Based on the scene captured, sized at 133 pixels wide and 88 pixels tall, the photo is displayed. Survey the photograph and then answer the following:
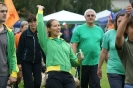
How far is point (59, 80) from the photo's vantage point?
638 cm

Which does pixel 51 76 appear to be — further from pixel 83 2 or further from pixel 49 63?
pixel 83 2

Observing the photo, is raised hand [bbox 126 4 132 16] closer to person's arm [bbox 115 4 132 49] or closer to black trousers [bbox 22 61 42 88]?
person's arm [bbox 115 4 132 49]

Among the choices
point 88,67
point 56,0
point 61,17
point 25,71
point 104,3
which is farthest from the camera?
point 104,3

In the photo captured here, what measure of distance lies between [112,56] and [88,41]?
169 cm

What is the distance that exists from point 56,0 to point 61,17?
1331 centimetres

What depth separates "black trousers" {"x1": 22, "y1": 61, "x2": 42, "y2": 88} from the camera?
30.9 ft

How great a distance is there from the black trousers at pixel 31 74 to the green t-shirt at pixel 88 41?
4.13ft

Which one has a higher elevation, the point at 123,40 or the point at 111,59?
the point at 123,40

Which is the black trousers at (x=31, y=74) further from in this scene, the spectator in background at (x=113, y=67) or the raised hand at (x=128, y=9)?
the raised hand at (x=128, y=9)

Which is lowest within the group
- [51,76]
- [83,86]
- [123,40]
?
[83,86]

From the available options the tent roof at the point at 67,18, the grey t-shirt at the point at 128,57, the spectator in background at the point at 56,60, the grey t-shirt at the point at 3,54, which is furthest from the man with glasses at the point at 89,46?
the tent roof at the point at 67,18

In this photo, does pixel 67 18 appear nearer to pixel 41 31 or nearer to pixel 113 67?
pixel 113 67

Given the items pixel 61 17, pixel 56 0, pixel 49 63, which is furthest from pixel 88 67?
pixel 56 0

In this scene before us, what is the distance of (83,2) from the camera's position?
51.3 m
